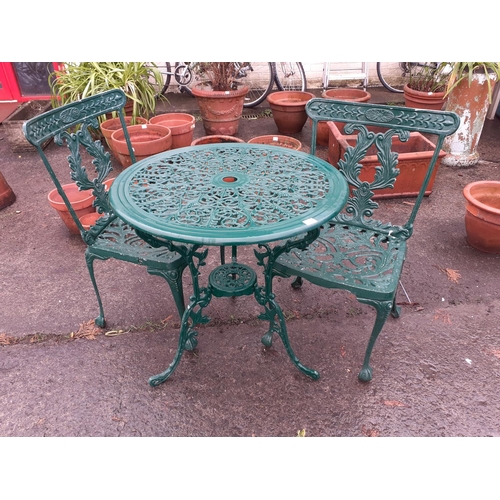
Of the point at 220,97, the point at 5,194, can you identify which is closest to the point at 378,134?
the point at 220,97

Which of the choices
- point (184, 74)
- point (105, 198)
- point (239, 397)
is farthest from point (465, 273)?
point (184, 74)

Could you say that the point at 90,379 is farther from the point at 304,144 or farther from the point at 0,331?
the point at 304,144

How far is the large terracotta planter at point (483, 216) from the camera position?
8.42 ft

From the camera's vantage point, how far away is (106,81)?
3850 mm

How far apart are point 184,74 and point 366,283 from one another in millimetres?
4985

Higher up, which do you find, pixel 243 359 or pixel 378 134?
pixel 378 134

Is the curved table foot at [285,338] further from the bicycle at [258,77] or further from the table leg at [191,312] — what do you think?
the bicycle at [258,77]

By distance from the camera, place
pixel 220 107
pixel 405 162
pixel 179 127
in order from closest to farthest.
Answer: pixel 405 162, pixel 179 127, pixel 220 107

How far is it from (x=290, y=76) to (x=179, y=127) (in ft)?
9.12

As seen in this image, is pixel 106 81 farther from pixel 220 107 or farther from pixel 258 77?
pixel 258 77

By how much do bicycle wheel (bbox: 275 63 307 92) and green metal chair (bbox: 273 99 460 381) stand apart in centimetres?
379

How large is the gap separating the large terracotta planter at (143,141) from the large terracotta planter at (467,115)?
8.89 feet

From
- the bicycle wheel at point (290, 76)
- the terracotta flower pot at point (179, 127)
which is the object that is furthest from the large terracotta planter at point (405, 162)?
the bicycle wheel at point (290, 76)

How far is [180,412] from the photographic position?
6.04 feet
